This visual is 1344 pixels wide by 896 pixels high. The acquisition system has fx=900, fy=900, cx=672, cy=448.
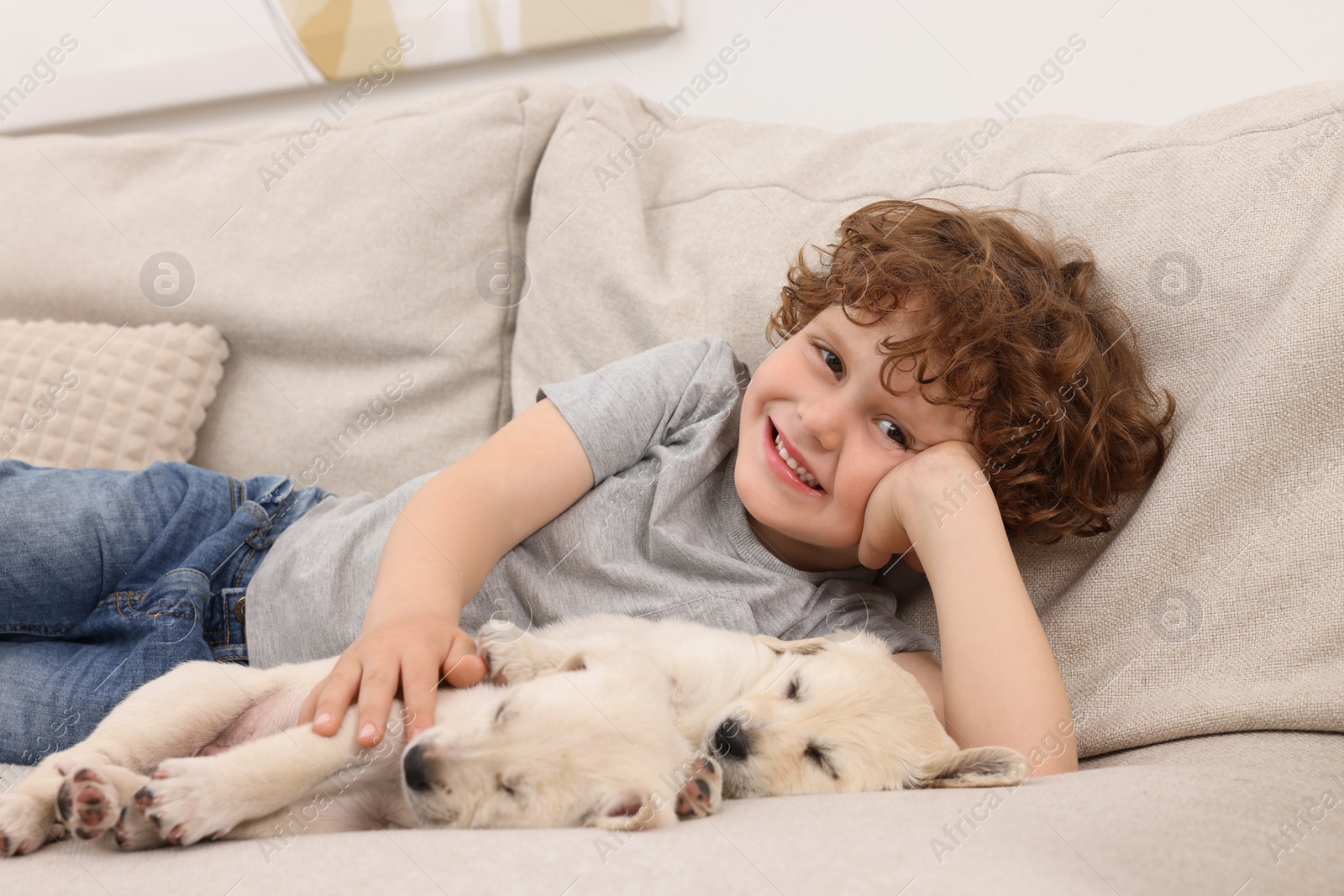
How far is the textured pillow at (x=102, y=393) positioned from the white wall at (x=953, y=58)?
129 centimetres

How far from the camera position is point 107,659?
4.88 feet

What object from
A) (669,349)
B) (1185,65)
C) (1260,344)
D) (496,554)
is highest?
(1185,65)

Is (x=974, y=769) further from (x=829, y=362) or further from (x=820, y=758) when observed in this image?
(x=829, y=362)

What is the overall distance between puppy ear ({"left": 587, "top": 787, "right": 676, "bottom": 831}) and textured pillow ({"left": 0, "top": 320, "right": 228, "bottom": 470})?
1497 mm

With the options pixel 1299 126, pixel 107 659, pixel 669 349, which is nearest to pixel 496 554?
pixel 669 349

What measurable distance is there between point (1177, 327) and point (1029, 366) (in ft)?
0.84

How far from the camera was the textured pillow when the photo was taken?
1.95 meters

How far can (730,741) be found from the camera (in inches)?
45.7

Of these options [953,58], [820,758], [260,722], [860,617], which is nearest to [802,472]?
[860,617]

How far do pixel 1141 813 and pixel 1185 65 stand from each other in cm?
192

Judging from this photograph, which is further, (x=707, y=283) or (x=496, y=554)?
(x=707, y=283)

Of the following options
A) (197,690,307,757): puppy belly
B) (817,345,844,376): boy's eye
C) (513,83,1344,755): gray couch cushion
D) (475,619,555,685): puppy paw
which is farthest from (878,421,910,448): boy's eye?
(197,690,307,757): puppy belly

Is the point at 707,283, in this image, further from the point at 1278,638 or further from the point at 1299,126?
the point at 1278,638

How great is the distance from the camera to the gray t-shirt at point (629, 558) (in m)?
1.57
